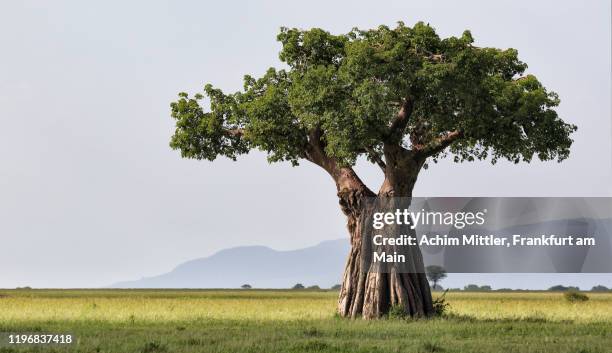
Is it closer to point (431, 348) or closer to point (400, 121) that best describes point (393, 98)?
point (400, 121)

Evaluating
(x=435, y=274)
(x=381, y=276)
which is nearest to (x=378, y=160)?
(x=381, y=276)

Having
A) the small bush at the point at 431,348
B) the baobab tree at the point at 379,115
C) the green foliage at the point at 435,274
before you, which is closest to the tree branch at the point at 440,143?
the baobab tree at the point at 379,115

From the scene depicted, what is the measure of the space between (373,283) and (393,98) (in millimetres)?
8298

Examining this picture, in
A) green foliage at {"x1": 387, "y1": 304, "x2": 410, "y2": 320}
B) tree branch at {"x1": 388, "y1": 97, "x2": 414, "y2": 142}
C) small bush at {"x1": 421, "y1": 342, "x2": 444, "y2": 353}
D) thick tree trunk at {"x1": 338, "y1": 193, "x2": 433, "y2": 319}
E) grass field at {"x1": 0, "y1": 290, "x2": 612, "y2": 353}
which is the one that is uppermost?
tree branch at {"x1": 388, "y1": 97, "x2": 414, "y2": 142}

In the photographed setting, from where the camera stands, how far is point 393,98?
114ft

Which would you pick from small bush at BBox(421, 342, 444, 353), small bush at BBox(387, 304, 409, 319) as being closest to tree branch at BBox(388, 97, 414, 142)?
small bush at BBox(387, 304, 409, 319)

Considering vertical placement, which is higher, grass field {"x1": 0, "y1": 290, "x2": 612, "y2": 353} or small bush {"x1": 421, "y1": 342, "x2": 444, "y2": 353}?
grass field {"x1": 0, "y1": 290, "x2": 612, "y2": 353}

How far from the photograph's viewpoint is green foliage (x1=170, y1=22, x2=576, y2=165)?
34.4 meters

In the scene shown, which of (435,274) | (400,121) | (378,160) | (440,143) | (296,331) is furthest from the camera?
(435,274)

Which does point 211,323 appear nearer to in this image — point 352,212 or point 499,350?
point 352,212

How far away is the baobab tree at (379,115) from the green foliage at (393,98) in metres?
0.05

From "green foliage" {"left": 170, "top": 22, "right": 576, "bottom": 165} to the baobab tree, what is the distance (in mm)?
50

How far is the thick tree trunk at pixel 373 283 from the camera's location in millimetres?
38750

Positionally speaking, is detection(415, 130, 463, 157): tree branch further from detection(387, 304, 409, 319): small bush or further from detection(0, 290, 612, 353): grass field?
detection(0, 290, 612, 353): grass field
